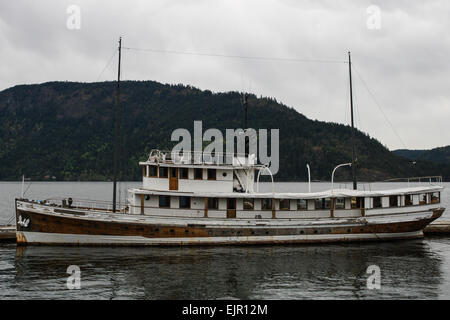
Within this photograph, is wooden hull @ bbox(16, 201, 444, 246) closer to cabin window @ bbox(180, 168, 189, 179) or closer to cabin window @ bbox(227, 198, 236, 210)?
cabin window @ bbox(227, 198, 236, 210)

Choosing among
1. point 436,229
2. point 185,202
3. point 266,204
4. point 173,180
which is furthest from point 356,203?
point 173,180

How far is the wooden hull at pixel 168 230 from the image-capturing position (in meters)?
24.0

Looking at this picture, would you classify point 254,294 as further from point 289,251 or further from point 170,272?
point 289,251

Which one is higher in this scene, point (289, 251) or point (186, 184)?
point (186, 184)

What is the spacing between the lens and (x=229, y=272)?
19.4 metres

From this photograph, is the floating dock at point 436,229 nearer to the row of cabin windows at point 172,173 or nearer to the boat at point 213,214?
the boat at point 213,214

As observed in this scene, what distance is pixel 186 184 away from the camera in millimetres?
25547

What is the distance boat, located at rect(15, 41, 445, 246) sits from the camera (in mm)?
24156

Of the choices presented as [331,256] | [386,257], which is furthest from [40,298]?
[386,257]

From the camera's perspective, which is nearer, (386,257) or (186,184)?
(386,257)

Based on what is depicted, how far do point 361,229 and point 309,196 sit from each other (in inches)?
177

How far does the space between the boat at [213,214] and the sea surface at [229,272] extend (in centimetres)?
82

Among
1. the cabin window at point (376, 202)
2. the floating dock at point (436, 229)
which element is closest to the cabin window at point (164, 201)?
the cabin window at point (376, 202)

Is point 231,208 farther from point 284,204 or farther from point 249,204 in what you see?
point 284,204
